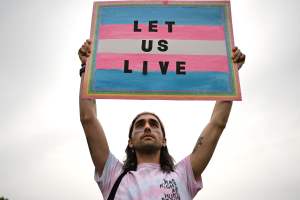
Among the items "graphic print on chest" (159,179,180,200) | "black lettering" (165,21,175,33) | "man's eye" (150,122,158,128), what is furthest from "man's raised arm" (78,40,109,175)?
"black lettering" (165,21,175,33)

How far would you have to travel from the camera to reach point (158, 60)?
4.04 metres

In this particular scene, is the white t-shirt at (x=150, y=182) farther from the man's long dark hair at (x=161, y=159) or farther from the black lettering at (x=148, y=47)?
the black lettering at (x=148, y=47)

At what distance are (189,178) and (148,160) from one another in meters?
0.41

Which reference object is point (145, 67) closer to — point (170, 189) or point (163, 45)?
point (163, 45)

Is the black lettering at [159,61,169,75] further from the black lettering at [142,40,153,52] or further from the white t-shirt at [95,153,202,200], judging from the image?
the white t-shirt at [95,153,202,200]

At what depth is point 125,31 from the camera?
428 cm

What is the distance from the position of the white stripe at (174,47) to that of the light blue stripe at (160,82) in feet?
0.86

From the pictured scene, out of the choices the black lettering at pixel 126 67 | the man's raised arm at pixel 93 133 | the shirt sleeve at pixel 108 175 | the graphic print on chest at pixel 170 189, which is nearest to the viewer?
the graphic print on chest at pixel 170 189

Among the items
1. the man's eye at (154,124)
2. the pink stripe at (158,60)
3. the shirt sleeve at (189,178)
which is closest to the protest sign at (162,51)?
the pink stripe at (158,60)

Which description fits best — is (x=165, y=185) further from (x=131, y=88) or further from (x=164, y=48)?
(x=164, y=48)

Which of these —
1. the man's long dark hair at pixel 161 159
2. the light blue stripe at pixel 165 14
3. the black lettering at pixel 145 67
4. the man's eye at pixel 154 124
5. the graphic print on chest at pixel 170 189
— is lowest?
the graphic print on chest at pixel 170 189

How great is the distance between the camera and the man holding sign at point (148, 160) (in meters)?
3.36

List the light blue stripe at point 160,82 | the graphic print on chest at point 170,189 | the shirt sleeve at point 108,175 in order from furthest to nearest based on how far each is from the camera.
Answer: the light blue stripe at point 160,82
the shirt sleeve at point 108,175
the graphic print on chest at point 170,189

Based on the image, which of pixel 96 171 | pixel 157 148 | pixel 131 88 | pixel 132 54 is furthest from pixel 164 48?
pixel 96 171
